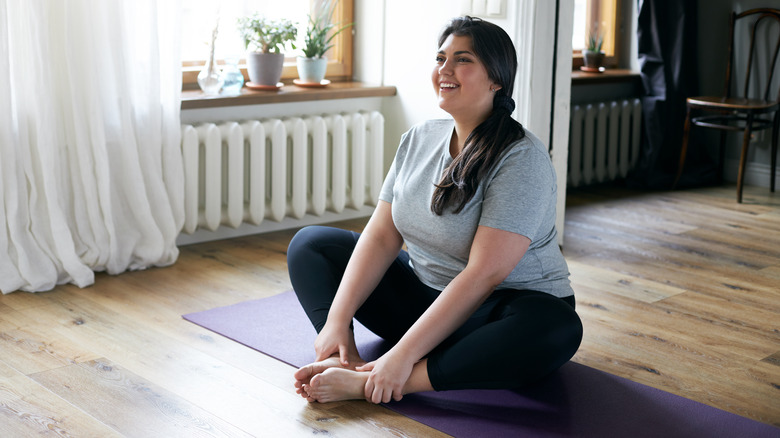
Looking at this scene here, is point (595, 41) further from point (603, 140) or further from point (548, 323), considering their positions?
point (548, 323)

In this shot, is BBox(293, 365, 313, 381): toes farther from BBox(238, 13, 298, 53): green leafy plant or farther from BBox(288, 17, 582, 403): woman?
BBox(238, 13, 298, 53): green leafy plant

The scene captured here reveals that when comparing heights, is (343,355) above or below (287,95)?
below

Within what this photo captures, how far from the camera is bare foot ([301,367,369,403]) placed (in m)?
1.89

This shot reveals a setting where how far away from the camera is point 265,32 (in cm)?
346

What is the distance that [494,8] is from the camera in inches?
132

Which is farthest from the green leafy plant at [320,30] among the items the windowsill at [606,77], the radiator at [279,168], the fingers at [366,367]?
the fingers at [366,367]

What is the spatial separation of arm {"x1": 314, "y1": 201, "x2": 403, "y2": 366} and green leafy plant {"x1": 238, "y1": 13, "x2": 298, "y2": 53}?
155 centimetres

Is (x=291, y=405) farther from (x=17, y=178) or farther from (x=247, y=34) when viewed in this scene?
(x=247, y=34)

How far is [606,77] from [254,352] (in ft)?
10.1

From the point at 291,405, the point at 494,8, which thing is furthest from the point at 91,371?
the point at 494,8

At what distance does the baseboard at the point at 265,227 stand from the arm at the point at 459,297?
1.72 metres

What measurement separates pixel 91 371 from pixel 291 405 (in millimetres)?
523

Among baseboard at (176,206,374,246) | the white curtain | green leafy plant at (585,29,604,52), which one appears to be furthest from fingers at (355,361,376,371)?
green leafy plant at (585,29,604,52)

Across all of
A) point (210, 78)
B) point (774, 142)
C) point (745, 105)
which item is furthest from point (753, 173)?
point (210, 78)
